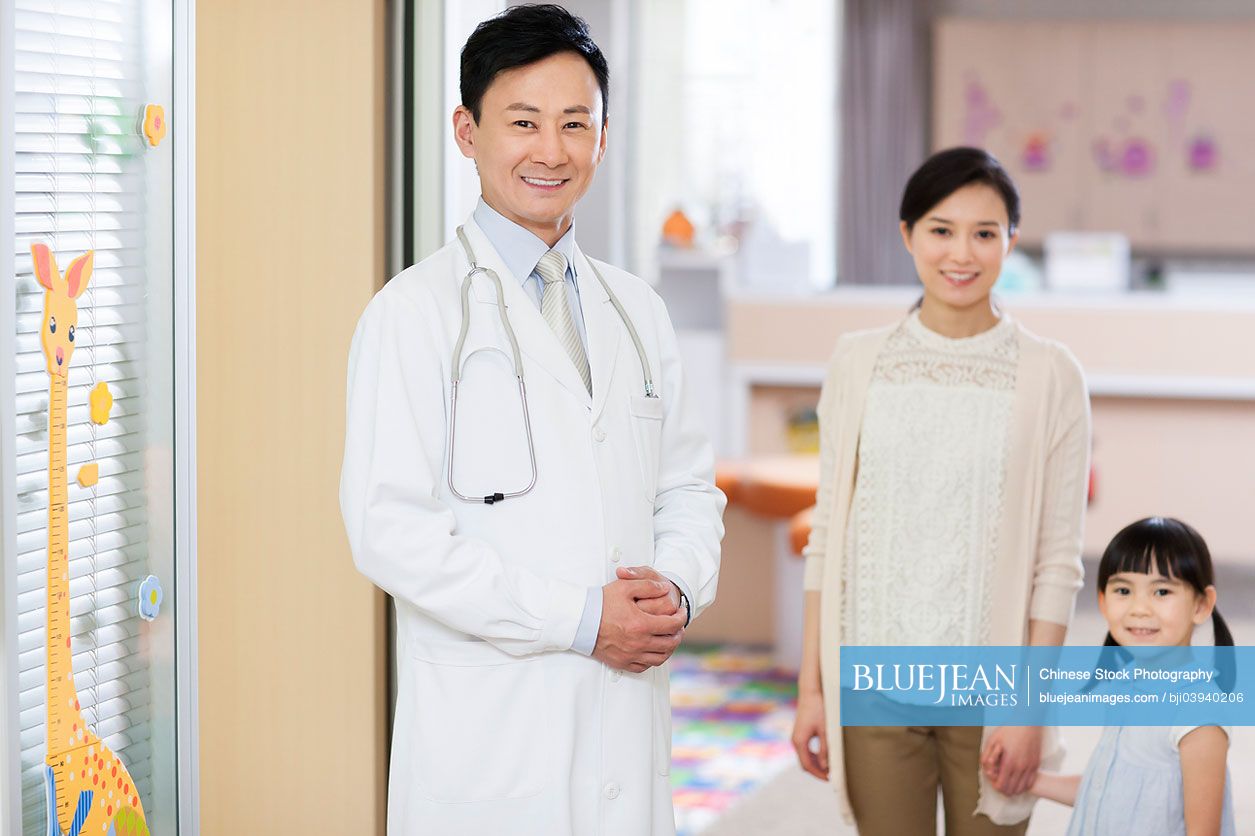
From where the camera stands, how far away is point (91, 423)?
1685 mm

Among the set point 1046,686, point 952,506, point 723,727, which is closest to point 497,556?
point 952,506

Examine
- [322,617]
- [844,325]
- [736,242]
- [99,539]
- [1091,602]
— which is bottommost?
[1091,602]

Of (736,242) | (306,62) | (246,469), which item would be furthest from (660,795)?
(736,242)

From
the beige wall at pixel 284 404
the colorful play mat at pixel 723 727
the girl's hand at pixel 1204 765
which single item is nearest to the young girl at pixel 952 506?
the girl's hand at pixel 1204 765

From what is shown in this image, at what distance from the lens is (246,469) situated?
2145 millimetres

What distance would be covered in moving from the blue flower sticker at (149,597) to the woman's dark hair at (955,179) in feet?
3.50

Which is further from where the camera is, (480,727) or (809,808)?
(809,808)

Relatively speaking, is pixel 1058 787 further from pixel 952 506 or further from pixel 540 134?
pixel 540 134

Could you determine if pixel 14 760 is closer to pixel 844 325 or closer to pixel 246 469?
pixel 246 469

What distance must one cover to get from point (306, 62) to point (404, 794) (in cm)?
111

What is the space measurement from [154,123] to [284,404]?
514mm

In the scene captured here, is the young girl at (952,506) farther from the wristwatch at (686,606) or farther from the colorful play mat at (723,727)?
the colorful play mat at (723,727)

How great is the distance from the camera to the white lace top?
182 cm

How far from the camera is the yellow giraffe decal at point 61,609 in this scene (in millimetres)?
1609
